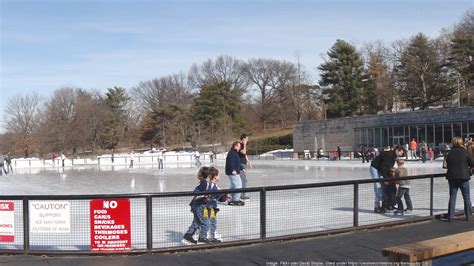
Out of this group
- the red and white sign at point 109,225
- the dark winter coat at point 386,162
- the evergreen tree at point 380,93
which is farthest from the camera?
the evergreen tree at point 380,93

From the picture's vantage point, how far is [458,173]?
9.96 metres

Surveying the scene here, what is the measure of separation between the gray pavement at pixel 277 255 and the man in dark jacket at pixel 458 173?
55.0 inches

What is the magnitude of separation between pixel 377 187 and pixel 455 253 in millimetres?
4963

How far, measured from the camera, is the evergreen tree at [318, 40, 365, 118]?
72.9m

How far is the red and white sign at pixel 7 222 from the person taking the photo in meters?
7.90

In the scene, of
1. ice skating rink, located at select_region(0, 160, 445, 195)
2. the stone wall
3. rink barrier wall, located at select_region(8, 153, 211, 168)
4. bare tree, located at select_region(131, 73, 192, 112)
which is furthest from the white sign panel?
bare tree, located at select_region(131, 73, 192, 112)

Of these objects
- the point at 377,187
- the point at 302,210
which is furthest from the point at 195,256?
the point at 377,187

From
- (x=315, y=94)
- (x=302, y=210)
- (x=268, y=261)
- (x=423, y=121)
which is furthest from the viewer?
(x=315, y=94)

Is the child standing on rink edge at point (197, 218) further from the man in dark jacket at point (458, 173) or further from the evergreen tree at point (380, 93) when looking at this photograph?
the evergreen tree at point (380, 93)

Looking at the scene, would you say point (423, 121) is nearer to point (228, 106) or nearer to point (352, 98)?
point (352, 98)

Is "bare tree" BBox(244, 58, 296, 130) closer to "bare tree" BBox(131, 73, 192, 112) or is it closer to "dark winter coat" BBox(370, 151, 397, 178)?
"bare tree" BBox(131, 73, 192, 112)

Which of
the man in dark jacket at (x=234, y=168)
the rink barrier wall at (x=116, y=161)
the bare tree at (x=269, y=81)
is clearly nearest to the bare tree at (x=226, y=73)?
the bare tree at (x=269, y=81)

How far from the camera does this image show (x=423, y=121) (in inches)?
2098

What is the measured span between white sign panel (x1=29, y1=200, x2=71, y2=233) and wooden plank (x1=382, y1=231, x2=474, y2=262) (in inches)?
182
